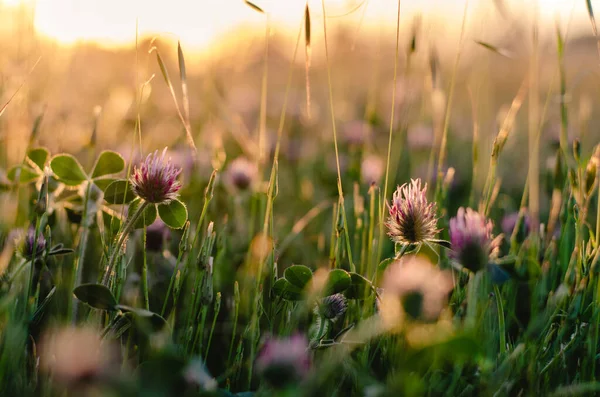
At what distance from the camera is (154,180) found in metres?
0.92

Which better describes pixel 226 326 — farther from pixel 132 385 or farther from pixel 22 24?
pixel 22 24

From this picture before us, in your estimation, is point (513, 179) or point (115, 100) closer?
point (115, 100)

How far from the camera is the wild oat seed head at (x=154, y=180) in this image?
92 cm

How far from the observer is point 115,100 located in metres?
2.38

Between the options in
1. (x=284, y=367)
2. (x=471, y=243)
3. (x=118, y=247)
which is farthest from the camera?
(x=118, y=247)

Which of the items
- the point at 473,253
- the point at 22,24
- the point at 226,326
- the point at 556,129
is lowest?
the point at 226,326

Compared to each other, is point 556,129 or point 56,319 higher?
point 556,129

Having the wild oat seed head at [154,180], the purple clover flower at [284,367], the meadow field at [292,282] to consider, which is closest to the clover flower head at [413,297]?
the meadow field at [292,282]

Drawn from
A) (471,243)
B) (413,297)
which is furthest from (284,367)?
(471,243)

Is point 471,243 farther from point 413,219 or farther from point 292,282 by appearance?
point 292,282

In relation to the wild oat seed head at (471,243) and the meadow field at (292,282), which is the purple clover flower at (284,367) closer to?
the meadow field at (292,282)

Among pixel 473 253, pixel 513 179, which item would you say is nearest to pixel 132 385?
pixel 473 253

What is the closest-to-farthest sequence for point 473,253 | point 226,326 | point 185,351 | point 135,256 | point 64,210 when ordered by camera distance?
point 473,253, point 185,351, point 226,326, point 64,210, point 135,256

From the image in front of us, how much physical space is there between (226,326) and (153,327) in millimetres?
353
